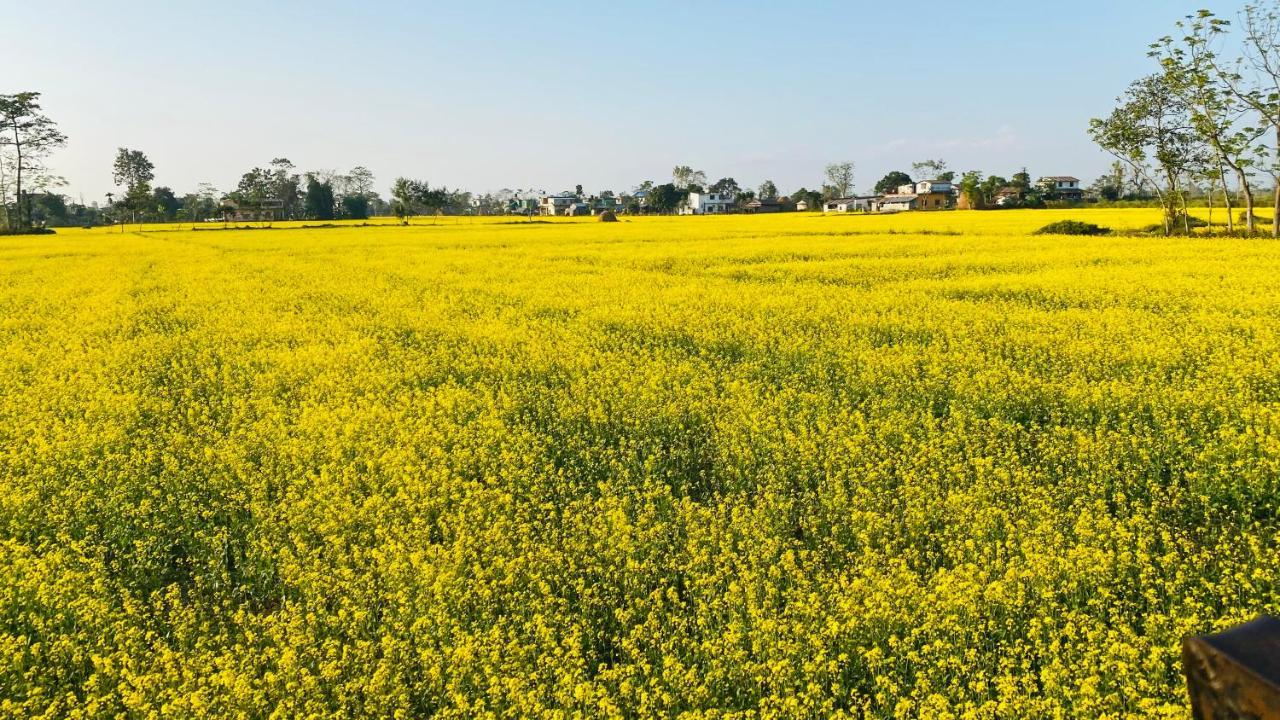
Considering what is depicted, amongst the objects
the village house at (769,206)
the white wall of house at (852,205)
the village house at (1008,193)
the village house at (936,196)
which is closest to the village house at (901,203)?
the village house at (936,196)

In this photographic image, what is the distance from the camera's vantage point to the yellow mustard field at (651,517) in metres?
3.89

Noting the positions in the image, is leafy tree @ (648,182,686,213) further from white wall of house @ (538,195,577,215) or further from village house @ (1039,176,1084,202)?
village house @ (1039,176,1084,202)

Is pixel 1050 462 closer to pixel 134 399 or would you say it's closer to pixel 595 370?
pixel 595 370

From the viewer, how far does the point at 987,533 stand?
5.11 metres

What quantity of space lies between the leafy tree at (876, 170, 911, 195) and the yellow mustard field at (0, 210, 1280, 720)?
12023 centimetres

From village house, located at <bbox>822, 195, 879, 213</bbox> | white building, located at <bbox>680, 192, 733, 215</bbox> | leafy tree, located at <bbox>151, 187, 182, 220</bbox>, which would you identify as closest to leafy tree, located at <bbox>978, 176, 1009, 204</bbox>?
village house, located at <bbox>822, 195, 879, 213</bbox>

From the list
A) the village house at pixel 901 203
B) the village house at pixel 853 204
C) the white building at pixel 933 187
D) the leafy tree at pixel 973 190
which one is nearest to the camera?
the leafy tree at pixel 973 190

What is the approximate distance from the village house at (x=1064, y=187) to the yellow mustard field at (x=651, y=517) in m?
93.6

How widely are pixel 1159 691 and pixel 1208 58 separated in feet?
115

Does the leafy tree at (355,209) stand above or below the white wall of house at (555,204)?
below

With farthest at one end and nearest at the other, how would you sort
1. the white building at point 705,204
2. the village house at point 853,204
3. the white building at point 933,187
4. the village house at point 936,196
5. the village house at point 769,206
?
the white building at point 705,204
the village house at point 769,206
the village house at point 853,204
the white building at point 933,187
the village house at point 936,196

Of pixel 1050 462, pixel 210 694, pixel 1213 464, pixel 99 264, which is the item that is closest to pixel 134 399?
pixel 210 694

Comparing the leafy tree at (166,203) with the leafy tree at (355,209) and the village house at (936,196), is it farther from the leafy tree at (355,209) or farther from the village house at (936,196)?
the village house at (936,196)

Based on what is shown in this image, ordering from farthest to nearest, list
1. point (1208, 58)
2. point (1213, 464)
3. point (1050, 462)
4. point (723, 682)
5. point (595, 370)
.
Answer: point (1208, 58) → point (595, 370) → point (1050, 462) → point (1213, 464) → point (723, 682)
